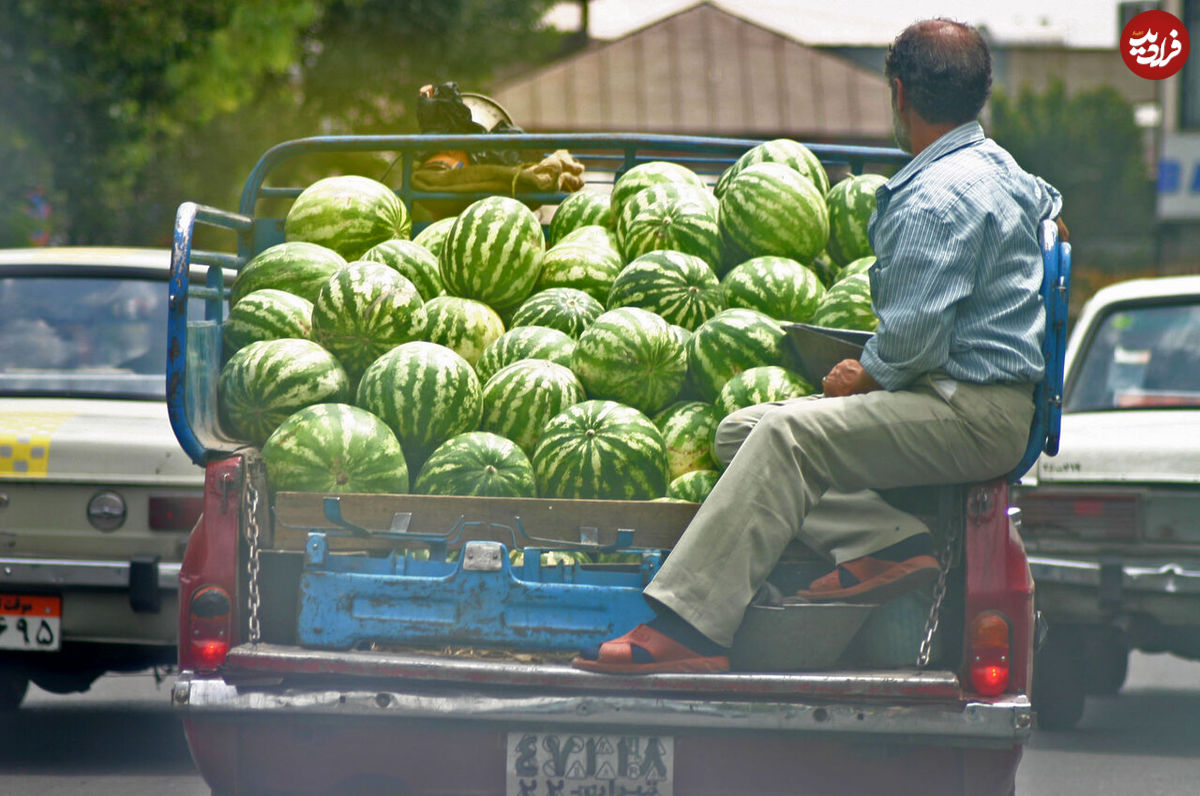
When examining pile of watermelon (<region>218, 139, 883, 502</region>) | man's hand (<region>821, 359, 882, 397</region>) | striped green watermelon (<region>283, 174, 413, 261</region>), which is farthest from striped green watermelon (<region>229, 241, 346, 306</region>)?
man's hand (<region>821, 359, 882, 397</region>)

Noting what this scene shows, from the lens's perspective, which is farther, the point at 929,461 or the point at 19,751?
the point at 19,751

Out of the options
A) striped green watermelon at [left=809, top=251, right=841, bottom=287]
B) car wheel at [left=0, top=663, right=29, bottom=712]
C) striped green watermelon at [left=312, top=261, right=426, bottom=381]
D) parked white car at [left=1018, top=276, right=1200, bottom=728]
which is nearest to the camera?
striped green watermelon at [left=312, top=261, right=426, bottom=381]

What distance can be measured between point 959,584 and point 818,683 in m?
0.48

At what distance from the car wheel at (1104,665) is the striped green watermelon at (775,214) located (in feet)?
8.52

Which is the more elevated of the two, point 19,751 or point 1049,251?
point 1049,251

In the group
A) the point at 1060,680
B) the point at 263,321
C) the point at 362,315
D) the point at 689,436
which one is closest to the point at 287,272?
the point at 263,321

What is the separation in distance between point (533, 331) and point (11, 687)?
322cm

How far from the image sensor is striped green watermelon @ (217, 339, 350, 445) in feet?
13.8

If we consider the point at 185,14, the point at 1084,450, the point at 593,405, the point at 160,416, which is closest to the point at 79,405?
the point at 160,416

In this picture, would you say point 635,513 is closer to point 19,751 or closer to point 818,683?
point 818,683

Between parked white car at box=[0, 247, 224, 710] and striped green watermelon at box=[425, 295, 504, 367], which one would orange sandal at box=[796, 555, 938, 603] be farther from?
parked white car at box=[0, 247, 224, 710]

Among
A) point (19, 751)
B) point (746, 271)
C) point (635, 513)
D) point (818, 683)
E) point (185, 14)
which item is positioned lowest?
point (19, 751)

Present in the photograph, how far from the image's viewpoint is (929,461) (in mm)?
3582

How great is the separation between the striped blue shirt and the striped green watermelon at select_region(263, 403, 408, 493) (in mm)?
1311
